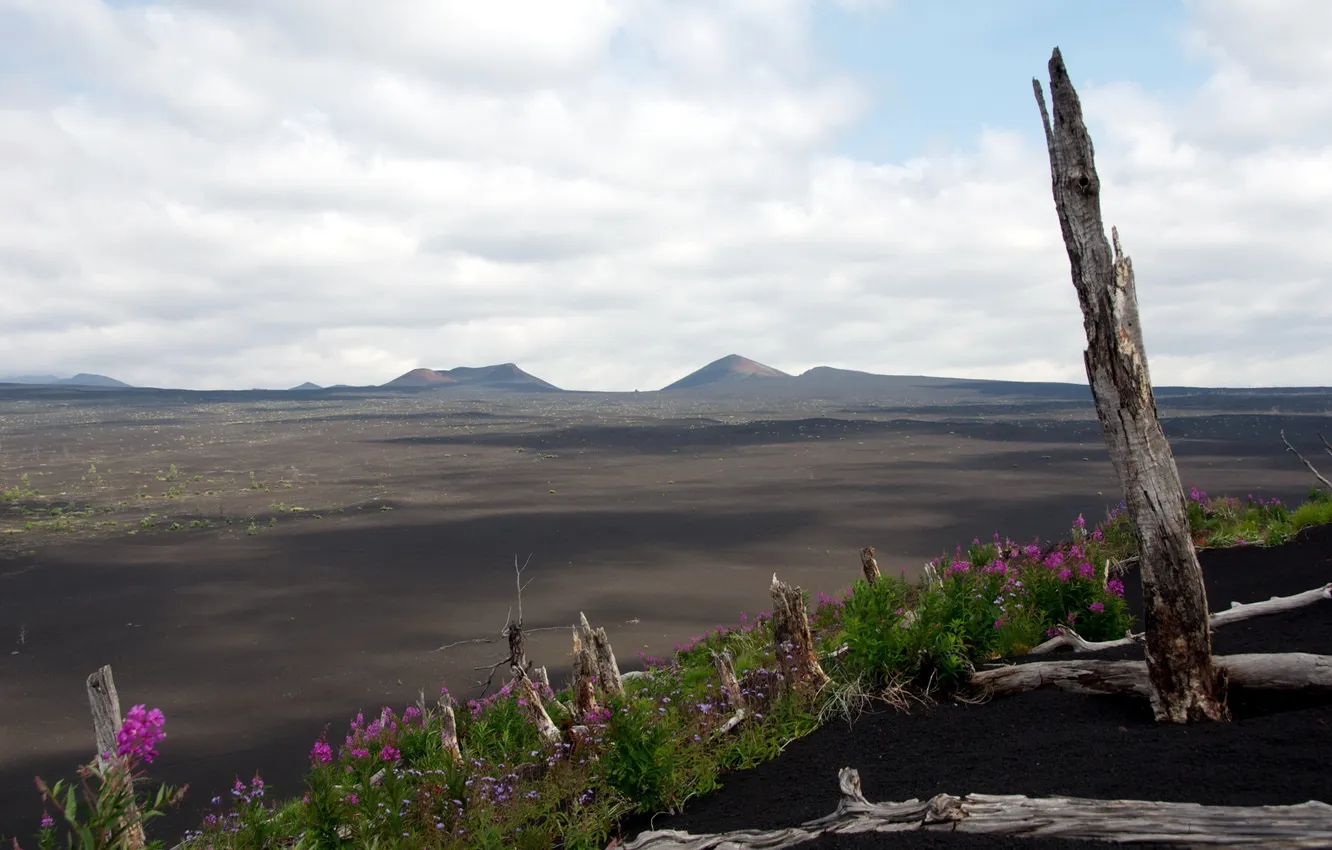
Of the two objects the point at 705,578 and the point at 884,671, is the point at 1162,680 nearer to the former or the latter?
the point at 884,671

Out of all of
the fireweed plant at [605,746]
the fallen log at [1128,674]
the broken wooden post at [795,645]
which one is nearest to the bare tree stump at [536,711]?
the fireweed plant at [605,746]

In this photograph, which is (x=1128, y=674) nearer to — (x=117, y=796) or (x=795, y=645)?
(x=795, y=645)

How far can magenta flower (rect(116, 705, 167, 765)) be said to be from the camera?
454 cm

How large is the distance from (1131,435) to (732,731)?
4.16 m

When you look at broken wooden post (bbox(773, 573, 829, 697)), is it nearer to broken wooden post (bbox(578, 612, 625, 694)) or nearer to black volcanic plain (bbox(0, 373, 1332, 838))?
broken wooden post (bbox(578, 612, 625, 694))

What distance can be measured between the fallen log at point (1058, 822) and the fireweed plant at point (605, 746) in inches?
49.0

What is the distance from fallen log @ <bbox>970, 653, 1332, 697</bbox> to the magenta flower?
594 centimetres

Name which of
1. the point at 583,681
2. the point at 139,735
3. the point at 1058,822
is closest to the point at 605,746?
the point at 583,681

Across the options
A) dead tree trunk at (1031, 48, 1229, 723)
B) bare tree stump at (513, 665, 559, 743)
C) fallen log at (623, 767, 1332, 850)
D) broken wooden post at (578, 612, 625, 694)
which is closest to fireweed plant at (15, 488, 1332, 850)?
bare tree stump at (513, 665, 559, 743)

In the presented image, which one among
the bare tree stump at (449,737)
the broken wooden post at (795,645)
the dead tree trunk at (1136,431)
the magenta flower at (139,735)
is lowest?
the bare tree stump at (449,737)

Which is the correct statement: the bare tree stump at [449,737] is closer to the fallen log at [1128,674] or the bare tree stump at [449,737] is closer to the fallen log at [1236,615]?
the fallen log at [1128,674]

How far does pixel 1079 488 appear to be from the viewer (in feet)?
116

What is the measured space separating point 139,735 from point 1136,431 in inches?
252

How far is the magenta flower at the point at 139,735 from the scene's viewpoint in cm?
454
